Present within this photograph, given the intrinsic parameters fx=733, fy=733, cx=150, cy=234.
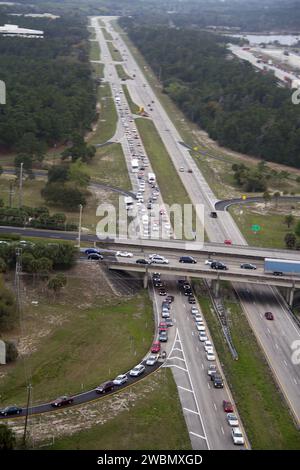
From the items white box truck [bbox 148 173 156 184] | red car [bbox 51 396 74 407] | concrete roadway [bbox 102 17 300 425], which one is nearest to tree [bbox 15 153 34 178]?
white box truck [bbox 148 173 156 184]

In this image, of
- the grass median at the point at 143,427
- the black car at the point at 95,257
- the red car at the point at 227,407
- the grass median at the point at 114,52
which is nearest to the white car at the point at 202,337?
the grass median at the point at 143,427

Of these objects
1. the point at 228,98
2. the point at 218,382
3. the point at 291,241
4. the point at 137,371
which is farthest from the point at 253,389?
the point at 228,98

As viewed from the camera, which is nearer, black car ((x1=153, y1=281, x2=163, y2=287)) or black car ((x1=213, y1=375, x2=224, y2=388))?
black car ((x1=213, y1=375, x2=224, y2=388))

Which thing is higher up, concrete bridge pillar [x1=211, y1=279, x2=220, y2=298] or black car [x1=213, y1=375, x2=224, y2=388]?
black car [x1=213, y1=375, x2=224, y2=388]

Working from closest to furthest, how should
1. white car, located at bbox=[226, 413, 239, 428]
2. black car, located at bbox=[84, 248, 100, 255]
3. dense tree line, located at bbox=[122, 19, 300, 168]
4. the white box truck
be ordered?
white car, located at bbox=[226, 413, 239, 428], black car, located at bbox=[84, 248, 100, 255], the white box truck, dense tree line, located at bbox=[122, 19, 300, 168]

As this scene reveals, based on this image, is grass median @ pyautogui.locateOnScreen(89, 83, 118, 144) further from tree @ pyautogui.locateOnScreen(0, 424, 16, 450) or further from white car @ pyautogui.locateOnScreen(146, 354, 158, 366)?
tree @ pyautogui.locateOnScreen(0, 424, 16, 450)

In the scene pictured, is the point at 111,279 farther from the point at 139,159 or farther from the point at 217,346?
the point at 139,159

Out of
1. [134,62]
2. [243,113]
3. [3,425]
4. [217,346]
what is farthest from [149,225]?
[134,62]

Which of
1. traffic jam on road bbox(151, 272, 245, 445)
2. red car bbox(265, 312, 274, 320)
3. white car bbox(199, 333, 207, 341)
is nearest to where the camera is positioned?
traffic jam on road bbox(151, 272, 245, 445)
